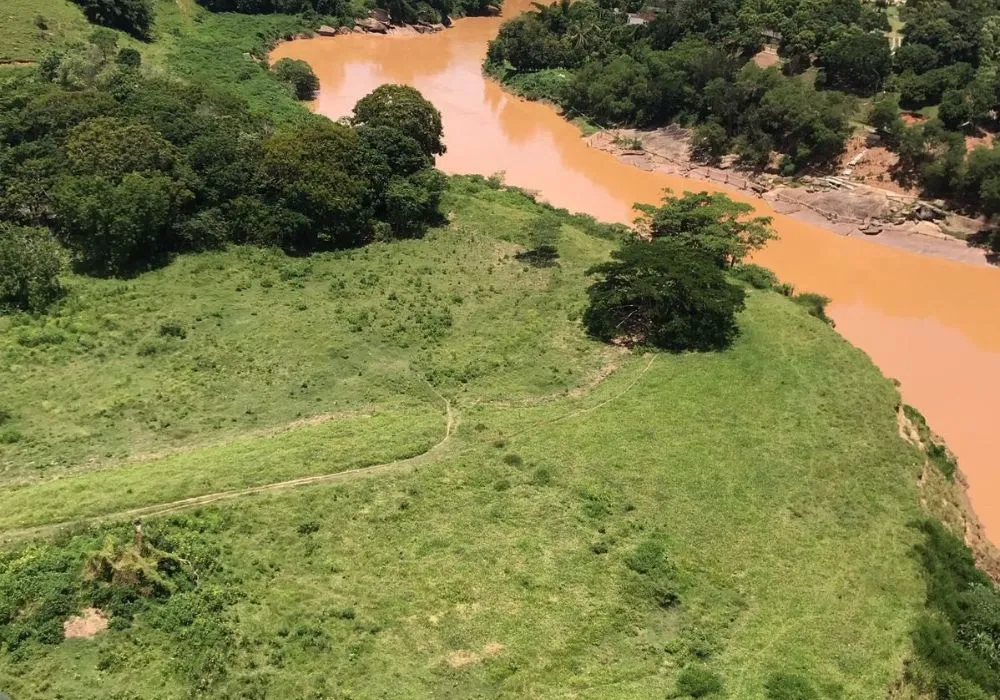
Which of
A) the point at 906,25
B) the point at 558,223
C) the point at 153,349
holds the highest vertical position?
the point at 906,25

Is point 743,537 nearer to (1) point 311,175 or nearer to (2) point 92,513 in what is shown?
(2) point 92,513

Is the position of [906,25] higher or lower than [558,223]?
higher

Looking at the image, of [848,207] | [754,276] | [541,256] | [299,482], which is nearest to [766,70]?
[848,207]

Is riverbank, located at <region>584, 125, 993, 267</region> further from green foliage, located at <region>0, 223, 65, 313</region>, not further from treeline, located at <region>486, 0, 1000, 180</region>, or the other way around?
green foliage, located at <region>0, 223, 65, 313</region>

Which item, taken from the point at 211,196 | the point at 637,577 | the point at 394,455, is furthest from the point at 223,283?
the point at 637,577

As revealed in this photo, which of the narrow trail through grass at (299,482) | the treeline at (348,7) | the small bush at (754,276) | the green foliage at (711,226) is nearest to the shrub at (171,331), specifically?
the narrow trail through grass at (299,482)

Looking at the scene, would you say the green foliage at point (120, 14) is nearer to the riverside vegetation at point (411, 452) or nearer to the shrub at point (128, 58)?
the shrub at point (128, 58)
